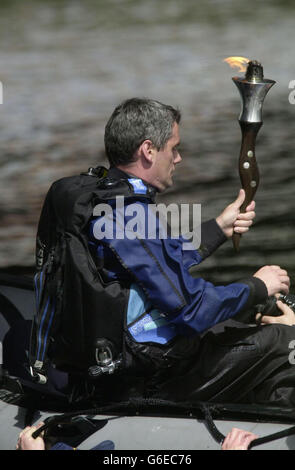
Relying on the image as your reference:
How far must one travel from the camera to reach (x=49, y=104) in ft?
27.5

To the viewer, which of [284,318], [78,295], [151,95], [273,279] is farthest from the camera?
[151,95]

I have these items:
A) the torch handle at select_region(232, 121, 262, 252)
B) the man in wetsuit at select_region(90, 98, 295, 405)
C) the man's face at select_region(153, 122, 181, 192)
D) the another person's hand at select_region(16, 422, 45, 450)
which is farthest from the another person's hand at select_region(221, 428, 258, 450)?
the man's face at select_region(153, 122, 181, 192)

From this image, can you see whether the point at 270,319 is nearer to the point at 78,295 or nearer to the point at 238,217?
the point at 238,217

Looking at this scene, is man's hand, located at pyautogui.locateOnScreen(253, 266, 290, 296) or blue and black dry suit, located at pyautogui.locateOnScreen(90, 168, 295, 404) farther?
man's hand, located at pyautogui.locateOnScreen(253, 266, 290, 296)

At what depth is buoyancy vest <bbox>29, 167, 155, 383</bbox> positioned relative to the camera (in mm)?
2625

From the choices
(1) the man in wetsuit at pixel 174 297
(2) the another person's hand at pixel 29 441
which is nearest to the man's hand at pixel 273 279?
(1) the man in wetsuit at pixel 174 297

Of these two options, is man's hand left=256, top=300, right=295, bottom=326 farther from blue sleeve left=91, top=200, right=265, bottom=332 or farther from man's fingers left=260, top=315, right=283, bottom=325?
blue sleeve left=91, top=200, right=265, bottom=332

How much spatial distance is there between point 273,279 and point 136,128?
678 mm

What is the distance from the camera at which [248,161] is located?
2.81 metres

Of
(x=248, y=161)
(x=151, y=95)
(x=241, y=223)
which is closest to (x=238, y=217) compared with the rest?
(x=241, y=223)

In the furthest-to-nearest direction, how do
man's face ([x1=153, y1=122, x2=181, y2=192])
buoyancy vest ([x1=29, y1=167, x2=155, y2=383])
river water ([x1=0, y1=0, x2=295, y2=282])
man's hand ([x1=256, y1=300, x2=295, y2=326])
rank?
river water ([x1=0, y1=0, x2=295, y2=282]), man's hand ([x1=256, y1=300, x2=295, y2=326]), man's face ([x1=153, y1=122, x2=181, y2=192]), buoyancy vest ([x1=29, y1=167, x2=155, y2=383])

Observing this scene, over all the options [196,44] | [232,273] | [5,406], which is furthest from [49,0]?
[5,406]

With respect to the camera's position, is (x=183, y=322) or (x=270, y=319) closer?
(x=183, y=322)

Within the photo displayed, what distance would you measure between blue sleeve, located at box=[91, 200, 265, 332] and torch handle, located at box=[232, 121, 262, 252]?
36cm
